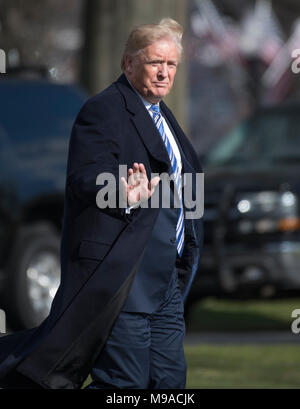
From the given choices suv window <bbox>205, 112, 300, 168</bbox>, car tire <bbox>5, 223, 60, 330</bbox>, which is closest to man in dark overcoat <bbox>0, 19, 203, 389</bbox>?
car tire <bbox>5, 223, 60, 330</bbox>

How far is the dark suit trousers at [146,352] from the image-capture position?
16.4ft

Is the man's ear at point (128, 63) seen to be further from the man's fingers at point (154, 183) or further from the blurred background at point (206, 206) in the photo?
the blurred background at point (206, 206)

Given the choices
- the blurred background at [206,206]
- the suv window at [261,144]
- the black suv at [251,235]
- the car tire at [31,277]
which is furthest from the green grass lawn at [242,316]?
the car tire at [31,277]

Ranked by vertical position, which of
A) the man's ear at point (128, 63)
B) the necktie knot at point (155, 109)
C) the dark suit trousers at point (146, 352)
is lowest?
the dark suit trousers at point (146, 352)

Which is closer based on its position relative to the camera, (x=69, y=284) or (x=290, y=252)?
(x=69, y=284)

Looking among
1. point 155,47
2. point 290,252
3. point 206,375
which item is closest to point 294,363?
point 206,375

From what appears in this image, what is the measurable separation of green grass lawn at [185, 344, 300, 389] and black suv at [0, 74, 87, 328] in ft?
4.94

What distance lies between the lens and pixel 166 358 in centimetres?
516

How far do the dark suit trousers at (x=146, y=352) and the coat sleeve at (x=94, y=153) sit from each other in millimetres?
436

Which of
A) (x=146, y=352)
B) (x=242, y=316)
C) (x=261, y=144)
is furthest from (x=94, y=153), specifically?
(x=242, y=316)

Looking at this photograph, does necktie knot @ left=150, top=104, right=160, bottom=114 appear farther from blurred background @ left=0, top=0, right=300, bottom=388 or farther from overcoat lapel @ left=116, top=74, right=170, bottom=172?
blurred background @ left=0, top=0, right=300, bottom=388

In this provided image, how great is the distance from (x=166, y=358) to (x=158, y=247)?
46cm
